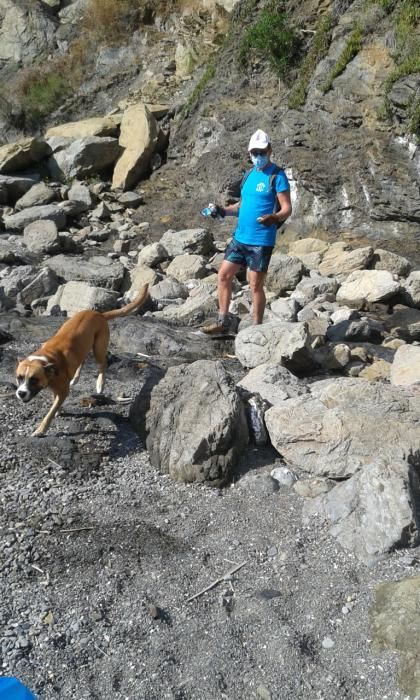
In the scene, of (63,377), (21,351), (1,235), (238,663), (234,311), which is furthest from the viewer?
(1,235)

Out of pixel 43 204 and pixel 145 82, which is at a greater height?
pixel 145 82

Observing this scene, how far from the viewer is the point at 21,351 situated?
7.01 metres

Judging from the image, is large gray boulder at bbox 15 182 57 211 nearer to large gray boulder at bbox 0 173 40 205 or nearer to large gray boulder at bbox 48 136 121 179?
large gray boulder at bbox 0 173 40 205

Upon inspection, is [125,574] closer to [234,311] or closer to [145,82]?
A: [234,311]

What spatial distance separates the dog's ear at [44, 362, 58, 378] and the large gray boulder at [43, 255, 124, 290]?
539 centimetres

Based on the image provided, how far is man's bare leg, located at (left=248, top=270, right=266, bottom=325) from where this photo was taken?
7141mm

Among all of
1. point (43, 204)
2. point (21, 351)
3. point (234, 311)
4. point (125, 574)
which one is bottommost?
point (43, 204)

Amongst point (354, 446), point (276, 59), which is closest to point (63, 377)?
point (354, 446)

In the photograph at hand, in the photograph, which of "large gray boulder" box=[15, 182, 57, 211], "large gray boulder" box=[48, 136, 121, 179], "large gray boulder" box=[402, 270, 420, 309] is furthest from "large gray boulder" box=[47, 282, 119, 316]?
"large gray boulder" box=[48, 136, 121, 179]

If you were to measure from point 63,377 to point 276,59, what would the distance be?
13839 millimetres

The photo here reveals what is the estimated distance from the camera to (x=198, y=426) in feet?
15.5

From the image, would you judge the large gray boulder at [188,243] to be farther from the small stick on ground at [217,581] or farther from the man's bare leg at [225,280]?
the small stick on ground at [217,581]

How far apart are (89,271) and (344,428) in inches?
279

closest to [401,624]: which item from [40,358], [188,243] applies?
[40,358]
